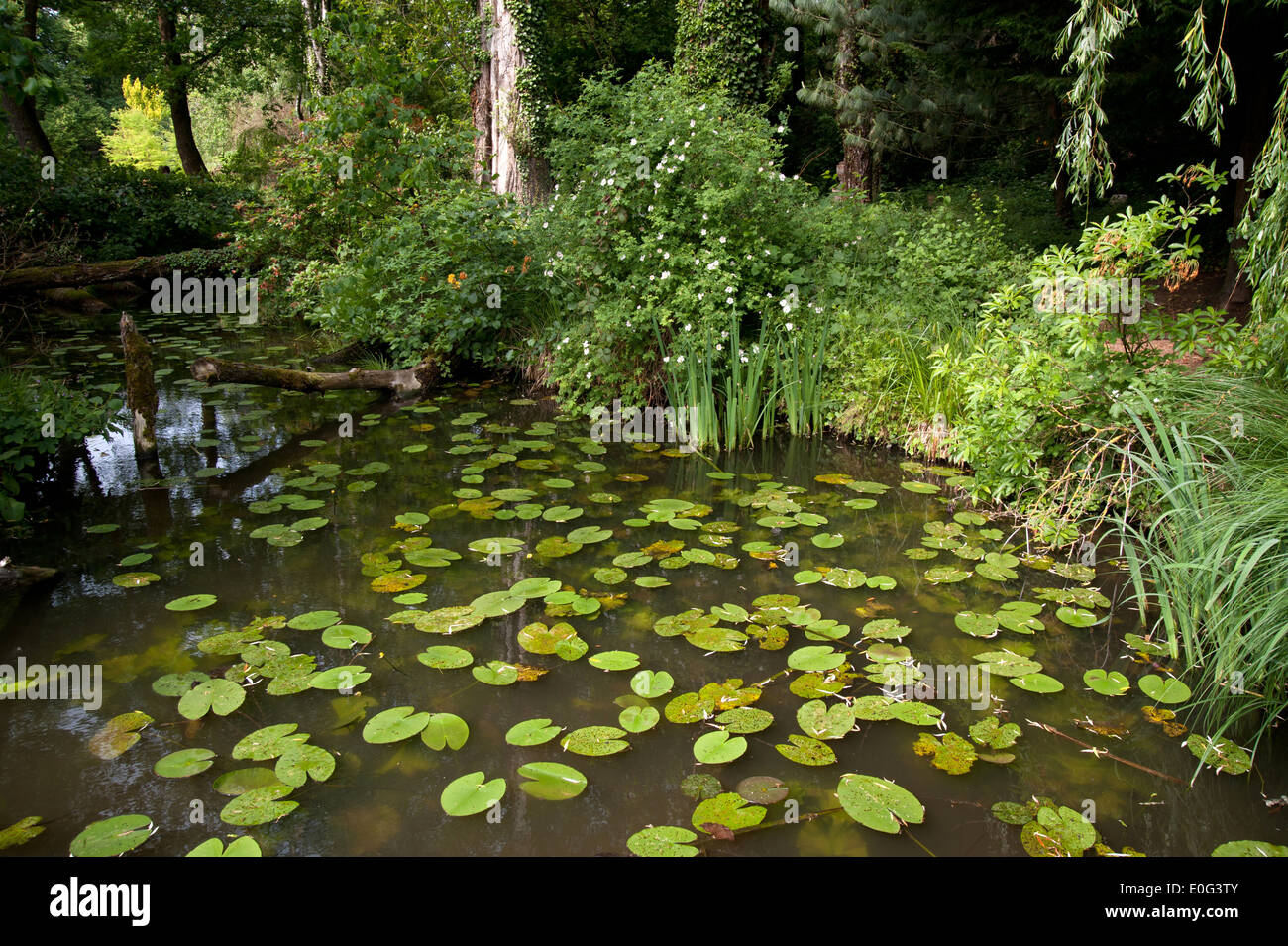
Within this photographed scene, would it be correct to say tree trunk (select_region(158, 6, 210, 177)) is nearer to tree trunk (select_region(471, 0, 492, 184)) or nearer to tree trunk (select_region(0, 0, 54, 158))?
tree trunk (select_region(0, 0, 54, 158))

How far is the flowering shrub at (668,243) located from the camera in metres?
5.65

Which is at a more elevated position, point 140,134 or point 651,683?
point 140,134

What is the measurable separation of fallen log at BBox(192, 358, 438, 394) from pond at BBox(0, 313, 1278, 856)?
0.90 m

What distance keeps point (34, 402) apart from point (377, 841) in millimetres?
3746

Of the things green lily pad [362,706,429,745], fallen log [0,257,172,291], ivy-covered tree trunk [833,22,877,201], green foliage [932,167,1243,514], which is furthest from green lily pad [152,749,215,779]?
ivy-covered tree trunk [833,22,877,201]

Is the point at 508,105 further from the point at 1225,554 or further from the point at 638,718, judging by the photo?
the point at 1225,554

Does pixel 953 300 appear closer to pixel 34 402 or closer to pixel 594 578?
pixel 594 578

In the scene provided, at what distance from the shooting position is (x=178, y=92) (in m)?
17.0

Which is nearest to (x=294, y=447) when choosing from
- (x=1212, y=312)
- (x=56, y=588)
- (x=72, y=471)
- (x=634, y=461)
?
(x=72, y=471)

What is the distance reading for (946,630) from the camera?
316cm

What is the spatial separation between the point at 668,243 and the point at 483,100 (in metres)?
4.64

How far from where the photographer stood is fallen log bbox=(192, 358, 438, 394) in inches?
212

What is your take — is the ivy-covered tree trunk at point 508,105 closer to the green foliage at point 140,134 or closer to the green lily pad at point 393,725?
the green lily pad at point 393,725

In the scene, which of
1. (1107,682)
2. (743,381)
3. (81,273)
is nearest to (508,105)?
(743,381)
